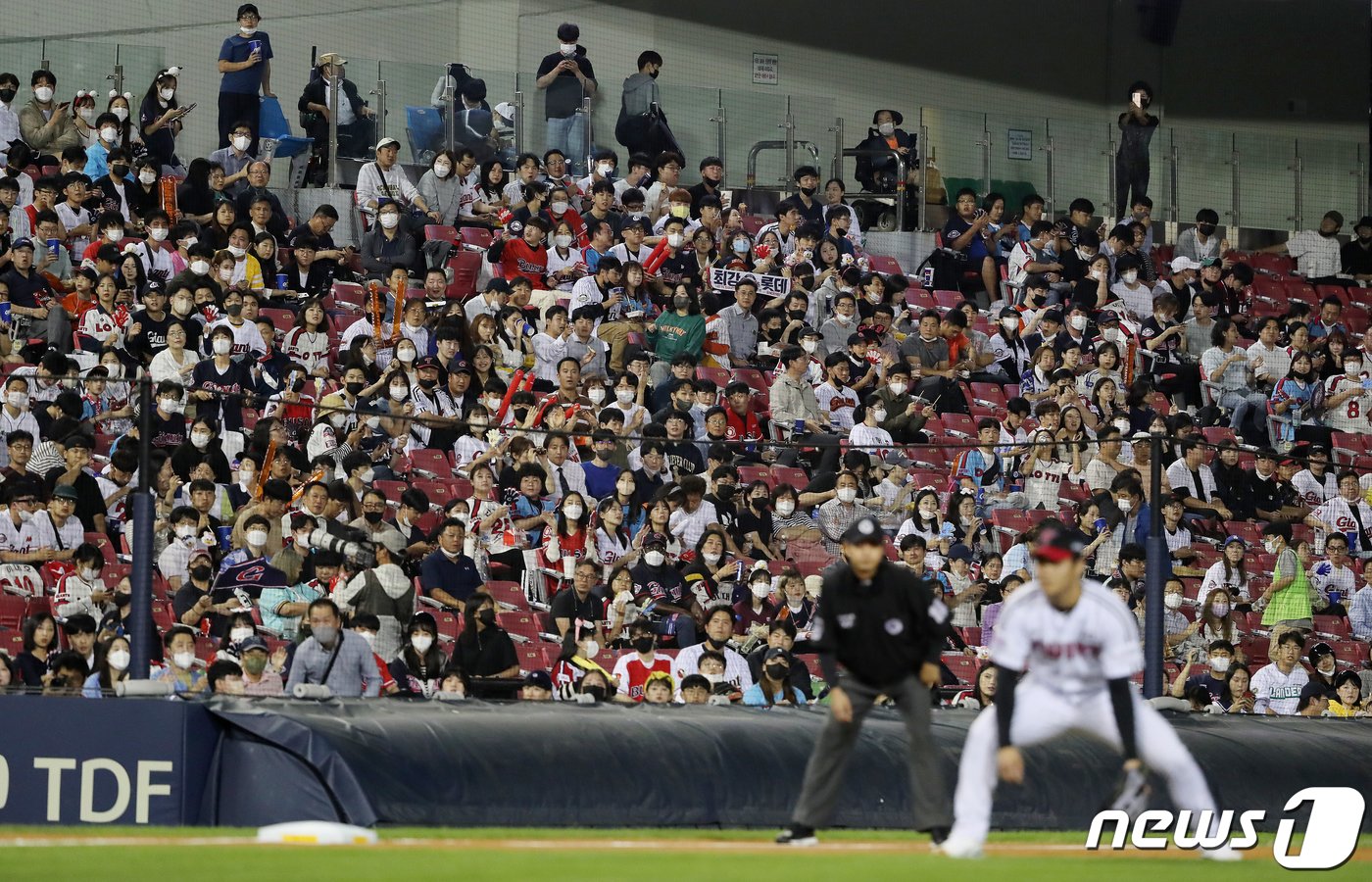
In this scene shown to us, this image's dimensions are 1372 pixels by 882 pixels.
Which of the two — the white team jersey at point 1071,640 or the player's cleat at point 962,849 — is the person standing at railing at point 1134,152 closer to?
the white team jersey at point 1071,640

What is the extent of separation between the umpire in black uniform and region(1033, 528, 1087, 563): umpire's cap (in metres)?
0.80

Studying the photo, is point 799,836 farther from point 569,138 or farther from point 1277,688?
point 569,138

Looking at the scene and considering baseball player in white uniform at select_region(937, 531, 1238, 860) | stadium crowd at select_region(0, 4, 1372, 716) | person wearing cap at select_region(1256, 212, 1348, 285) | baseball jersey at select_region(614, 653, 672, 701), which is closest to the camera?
baseball player in white uniform at select_region(937, 531, 1238, 860)

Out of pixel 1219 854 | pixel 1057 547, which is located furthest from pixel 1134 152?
pixel 1057 547

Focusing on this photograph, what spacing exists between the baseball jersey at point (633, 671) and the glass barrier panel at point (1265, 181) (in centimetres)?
1625

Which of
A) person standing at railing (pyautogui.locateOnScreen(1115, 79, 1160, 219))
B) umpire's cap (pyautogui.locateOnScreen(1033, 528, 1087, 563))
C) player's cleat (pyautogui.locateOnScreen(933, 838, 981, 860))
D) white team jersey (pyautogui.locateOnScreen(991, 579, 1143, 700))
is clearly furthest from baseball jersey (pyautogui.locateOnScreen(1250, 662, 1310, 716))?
person standing at railing (pyautogui.locateOnScreen(1115, 79, 1160, 219))

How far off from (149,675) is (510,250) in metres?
9.83

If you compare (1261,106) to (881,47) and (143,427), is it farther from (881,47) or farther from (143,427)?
(143,427)

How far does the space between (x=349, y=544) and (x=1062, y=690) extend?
178 inches

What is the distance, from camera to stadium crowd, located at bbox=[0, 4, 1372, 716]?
37.3ft

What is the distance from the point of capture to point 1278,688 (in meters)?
13.7

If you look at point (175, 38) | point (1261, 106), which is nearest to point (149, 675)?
point (175, 38)

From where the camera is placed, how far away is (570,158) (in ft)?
75.0

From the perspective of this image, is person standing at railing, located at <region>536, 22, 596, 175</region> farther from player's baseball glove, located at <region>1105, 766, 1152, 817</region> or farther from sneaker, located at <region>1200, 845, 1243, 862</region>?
sneaker, located at <region>1200, 845, 1243, 862</region>
